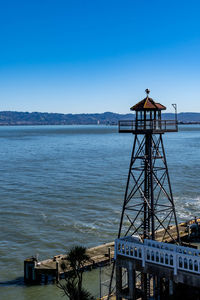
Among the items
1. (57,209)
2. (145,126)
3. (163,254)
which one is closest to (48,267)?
(145,126)

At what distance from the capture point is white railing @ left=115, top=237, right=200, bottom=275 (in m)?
16.5

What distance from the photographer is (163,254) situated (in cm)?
1734

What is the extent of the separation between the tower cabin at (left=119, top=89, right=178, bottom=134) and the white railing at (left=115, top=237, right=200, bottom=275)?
24.0ft

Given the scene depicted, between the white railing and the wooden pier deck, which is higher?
the white railing

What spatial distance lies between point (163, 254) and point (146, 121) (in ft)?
30.4

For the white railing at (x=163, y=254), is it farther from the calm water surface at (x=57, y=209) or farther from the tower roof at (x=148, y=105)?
the calm water surface at (x=57, y=209)

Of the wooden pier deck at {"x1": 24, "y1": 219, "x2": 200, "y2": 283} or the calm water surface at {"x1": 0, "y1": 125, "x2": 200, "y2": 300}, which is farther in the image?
the calm water surface at {"x1": 0, "y1": 125, "x2": 200, "y2": 300}

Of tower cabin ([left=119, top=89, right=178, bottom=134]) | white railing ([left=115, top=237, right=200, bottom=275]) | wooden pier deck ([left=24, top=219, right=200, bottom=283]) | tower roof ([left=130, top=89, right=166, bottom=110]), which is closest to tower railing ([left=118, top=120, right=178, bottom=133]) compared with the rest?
tower cabin ([left=119, top=89, right=178, bottom=134])

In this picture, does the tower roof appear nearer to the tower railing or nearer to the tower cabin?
the tower cabin

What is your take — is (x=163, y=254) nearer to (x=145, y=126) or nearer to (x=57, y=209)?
(x=145, y=126)

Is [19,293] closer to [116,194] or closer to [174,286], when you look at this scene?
[174,286]

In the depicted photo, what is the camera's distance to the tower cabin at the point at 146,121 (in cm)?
2380

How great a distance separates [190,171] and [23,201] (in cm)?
3713

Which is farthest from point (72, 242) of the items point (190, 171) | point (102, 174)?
point (190, 171)
